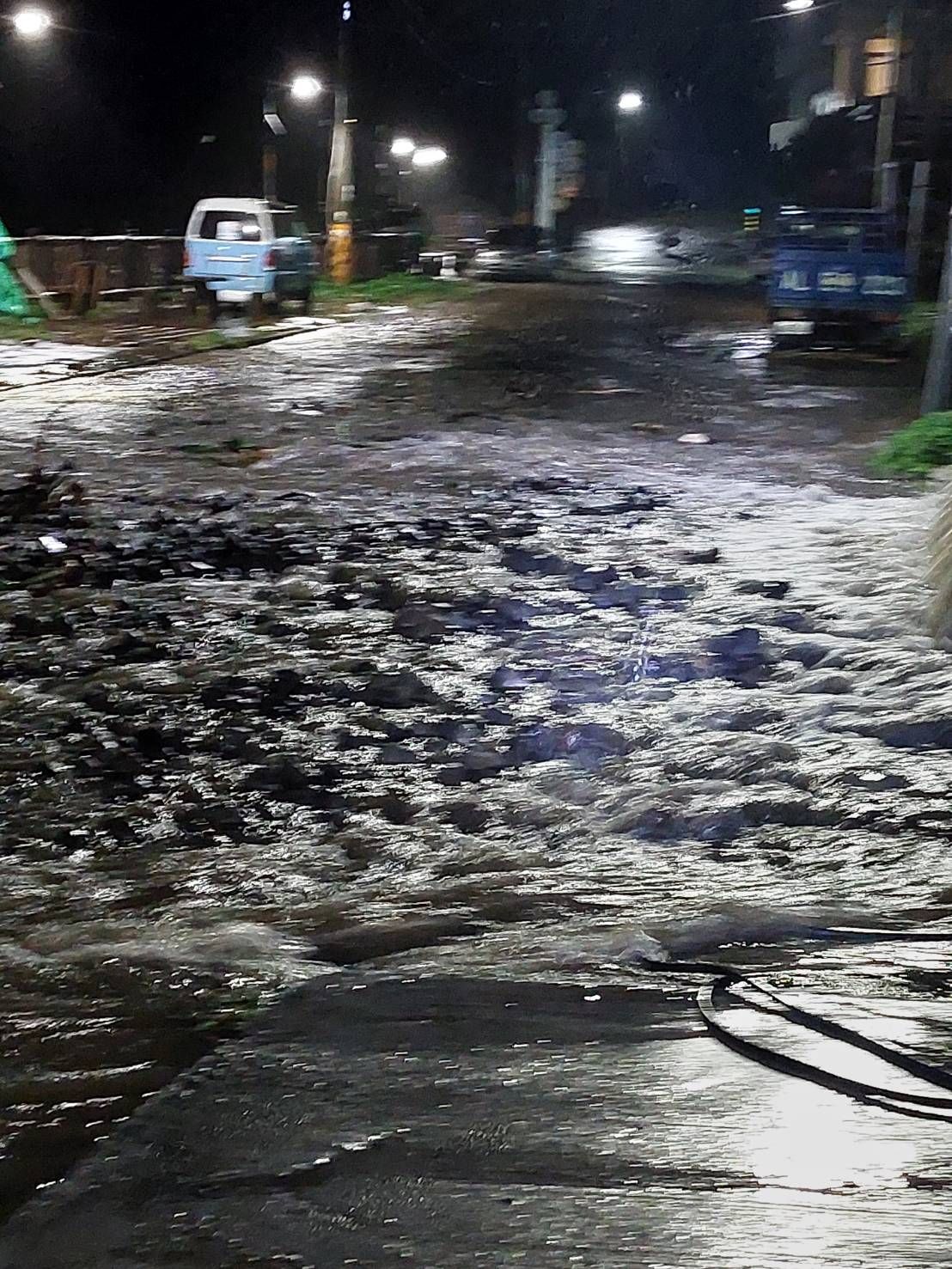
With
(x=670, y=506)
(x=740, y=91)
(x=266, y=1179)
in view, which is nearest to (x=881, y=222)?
(x=670, y=506)

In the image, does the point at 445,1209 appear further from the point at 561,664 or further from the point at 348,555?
the point at 348,555

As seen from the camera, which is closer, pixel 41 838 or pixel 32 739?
pixel 41 838

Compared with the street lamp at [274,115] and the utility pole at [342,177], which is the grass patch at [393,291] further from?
the street lamp at [274,115]

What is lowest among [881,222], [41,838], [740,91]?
[41,838]

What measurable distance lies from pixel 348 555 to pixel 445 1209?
6.64 m

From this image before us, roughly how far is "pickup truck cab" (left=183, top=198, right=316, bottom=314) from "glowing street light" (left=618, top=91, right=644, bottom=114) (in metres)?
62.1

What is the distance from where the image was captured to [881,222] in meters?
22.7

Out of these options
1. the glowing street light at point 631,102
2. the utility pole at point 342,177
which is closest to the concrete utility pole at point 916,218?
the utility pole at point 342,177

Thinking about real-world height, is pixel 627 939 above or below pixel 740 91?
below

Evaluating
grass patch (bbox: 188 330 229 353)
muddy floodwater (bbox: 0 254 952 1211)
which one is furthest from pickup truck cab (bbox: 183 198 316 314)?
muddy floodwater (bbox: 0 254 952 1211)

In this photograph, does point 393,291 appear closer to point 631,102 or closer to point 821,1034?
point 821,1034

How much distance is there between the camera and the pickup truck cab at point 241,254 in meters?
27.0

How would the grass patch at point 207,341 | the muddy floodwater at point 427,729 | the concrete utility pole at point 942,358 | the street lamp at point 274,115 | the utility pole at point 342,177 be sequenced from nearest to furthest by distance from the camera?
the muddy floodwater at point 427,729 < the concrete utility pole at point 942,358 < the grass patch at point 207,341 < the utility pole at point 342,177 < the street lamp at point 274,115

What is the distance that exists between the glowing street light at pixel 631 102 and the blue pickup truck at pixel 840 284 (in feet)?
A: 218
